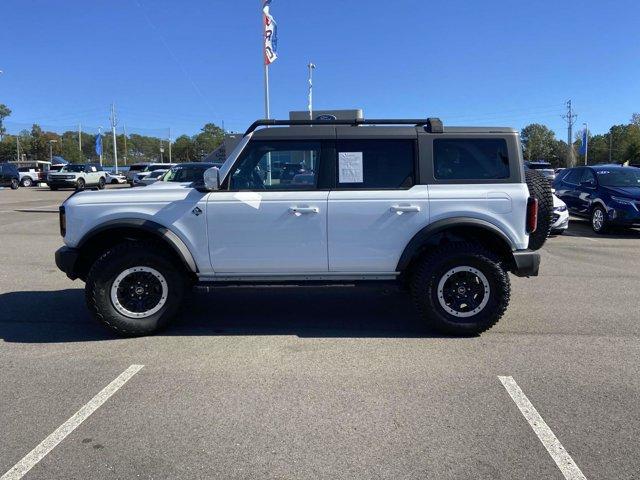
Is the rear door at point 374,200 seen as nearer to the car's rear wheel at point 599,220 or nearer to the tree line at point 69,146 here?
the car's rear wheel at point 599,220

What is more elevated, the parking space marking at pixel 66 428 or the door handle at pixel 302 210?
the door handle at pixel 302 210

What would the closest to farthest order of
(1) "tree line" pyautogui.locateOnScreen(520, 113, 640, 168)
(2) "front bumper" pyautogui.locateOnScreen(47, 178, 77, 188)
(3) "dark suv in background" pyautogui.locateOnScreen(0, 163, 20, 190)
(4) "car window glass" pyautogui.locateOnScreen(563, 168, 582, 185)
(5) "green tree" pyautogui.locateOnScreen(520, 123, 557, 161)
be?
(4) "car window glass" pyautogui.locateOnScreen(563, 168, 582, 185)
(2) "front bumper" pyautogui.locateOnScreen(47, 178, 77, 188)
(3) "dark suv in background" pyautogui.locateOnScreen(0, 163, 20, 190)
(1) "tree line" pyautogui.locateOnScreen(520, 113, 640, 168)
(5) "green tree" pyautogui.locateOnScreen(520, 123, 557, 161)

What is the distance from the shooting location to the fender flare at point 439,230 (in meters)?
4.93

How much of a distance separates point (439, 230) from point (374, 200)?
676 mm

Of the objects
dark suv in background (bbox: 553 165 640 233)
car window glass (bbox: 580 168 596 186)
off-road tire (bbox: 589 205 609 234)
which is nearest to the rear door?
dark suv in background (bbox: 553 165 640 233)

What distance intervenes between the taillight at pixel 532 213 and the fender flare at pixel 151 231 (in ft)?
10.7

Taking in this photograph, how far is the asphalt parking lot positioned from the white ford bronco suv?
48 centimetres

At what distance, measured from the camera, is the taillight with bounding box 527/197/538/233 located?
16.3 ft

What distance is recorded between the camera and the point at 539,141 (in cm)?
11850

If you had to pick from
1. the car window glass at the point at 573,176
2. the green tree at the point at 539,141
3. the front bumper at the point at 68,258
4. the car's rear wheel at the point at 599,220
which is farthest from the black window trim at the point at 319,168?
the green tree at the point at 539,141

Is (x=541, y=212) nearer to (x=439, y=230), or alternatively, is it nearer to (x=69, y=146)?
(x=439, y=230)

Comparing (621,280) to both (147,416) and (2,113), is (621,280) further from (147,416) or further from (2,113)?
(2,113)

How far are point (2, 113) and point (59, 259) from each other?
12532cm

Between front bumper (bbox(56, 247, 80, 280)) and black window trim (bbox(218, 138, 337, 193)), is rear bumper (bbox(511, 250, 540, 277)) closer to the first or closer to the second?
black window trim (bbox(218, 138, 337, 193))
